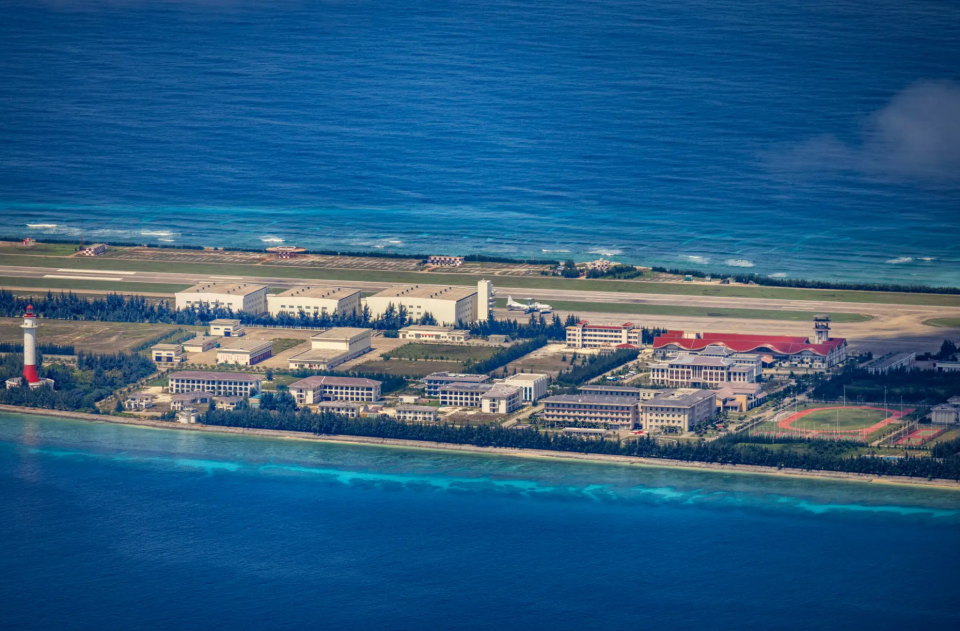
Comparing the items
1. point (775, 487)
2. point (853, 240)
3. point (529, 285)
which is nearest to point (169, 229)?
point (529, 285)

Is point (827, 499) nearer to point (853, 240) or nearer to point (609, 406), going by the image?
point (609, 406)

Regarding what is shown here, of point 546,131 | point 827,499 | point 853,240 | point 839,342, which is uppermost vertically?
point 546,131

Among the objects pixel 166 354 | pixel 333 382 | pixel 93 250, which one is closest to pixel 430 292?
pixel 166 354

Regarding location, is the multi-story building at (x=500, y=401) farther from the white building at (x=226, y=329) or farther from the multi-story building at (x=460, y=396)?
the white building at (x=226, y=329)

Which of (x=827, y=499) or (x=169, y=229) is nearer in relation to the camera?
(x=827, y=499)

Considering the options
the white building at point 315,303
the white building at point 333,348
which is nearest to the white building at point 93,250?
the white building at point 315,303

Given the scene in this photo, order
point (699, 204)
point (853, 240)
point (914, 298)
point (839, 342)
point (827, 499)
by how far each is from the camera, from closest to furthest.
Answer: point (827, 499)
point (839, 342)
point (914, 298)
point (853, 240)
point (699, 204)
